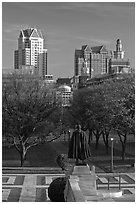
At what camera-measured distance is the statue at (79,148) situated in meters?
15.7

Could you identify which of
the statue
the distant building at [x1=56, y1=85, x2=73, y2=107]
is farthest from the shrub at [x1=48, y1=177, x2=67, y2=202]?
the distant building at [x1=56, y1=85, x2=73, y2=107]

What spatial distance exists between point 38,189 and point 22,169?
5943mm

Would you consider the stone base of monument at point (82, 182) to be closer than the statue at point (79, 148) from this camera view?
Yes

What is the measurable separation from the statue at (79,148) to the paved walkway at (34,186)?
2.16 meters

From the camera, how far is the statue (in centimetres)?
1570

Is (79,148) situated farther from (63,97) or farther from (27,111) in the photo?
(63,97)

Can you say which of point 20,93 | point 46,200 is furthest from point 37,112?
point 46,200

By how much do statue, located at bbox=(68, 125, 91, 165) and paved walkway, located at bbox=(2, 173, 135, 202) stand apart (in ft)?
7.09

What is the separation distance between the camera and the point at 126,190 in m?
18.9

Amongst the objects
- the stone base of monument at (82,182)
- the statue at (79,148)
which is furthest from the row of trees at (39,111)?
the stone base of monument at (82,182)

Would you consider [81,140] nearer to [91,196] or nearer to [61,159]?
[91,196]

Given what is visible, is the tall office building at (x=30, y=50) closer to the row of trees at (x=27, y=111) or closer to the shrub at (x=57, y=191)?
the row of trees at (x=27, y=111)

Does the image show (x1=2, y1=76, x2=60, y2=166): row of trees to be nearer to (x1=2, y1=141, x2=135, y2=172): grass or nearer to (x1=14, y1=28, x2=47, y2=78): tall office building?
(x1=2, y1=141, x2=135, y2=172): grass

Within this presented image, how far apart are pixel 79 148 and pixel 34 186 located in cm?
469
